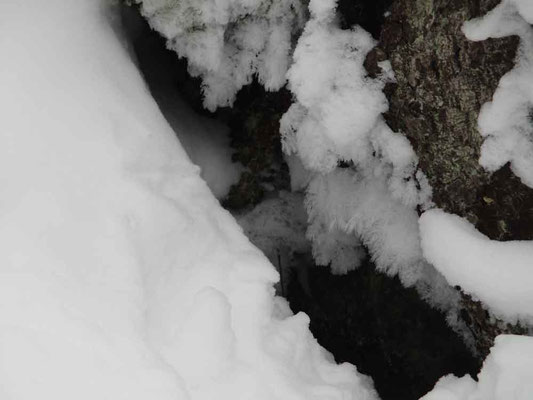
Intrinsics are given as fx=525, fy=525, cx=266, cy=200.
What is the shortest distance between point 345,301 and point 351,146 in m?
1.50

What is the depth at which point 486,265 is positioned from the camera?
7.14 feet

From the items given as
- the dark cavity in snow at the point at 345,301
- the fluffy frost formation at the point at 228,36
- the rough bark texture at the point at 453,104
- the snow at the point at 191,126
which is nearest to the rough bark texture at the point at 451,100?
the rough bark texture at the point at 453,104

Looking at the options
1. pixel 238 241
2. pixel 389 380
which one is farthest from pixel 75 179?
pixel 389 380

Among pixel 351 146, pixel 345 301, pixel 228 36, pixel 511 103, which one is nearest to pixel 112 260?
pixel 351 146

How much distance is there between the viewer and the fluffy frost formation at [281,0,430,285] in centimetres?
233

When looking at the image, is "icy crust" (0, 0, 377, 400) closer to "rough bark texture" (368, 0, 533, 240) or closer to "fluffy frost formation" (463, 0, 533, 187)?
"rough bark texture" (368, 0, 533, 240)

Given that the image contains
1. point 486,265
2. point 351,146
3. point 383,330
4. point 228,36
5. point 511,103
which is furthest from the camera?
point 383,330

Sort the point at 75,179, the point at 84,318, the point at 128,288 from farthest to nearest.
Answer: the point at 75,179 < the point at 128,288 < the point at 84,318

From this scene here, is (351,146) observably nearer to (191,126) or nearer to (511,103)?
(511,103)

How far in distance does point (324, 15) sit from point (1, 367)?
1812 millimetres

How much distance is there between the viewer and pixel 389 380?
142 inches

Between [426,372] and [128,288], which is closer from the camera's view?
[128,288]

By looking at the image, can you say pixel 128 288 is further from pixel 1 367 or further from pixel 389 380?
pixel 389 380

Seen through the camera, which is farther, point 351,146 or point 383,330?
point 383,330
